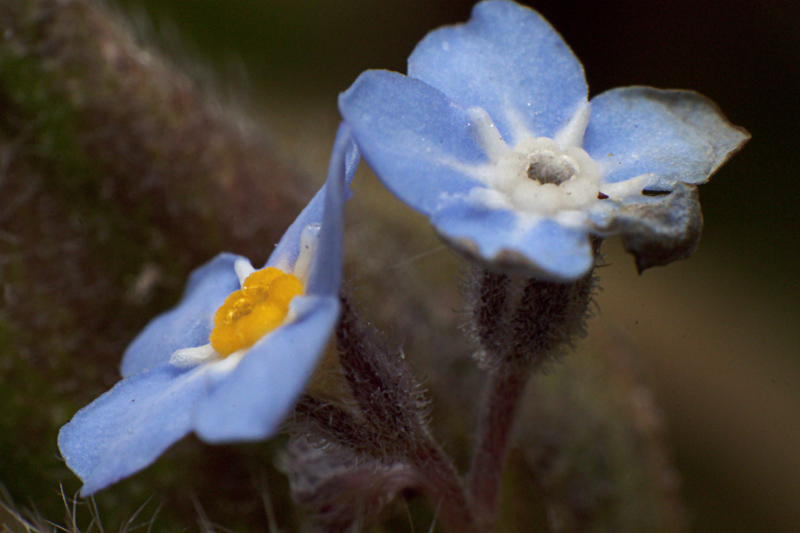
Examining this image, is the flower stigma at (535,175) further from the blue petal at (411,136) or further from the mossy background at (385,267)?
the mossy background at (385,267)

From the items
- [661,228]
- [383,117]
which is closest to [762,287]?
[661,228]

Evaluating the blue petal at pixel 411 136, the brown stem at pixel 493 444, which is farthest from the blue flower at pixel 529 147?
the brown stem at pixel 493 444

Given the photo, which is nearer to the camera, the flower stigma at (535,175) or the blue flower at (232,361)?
the blue flower at (232,361)

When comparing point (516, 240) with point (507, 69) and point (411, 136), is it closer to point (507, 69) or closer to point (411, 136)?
point (411, 136)

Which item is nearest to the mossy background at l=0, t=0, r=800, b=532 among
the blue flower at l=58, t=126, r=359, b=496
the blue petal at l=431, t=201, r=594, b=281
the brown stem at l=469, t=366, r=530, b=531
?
the brown stem at l=469, t=366, r=530, b=531

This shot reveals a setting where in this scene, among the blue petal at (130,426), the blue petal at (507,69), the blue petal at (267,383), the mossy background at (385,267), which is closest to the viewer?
the blue petal at (267,383)
